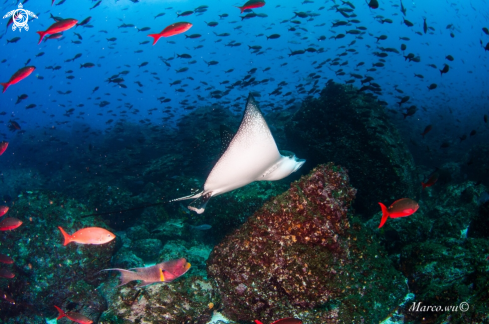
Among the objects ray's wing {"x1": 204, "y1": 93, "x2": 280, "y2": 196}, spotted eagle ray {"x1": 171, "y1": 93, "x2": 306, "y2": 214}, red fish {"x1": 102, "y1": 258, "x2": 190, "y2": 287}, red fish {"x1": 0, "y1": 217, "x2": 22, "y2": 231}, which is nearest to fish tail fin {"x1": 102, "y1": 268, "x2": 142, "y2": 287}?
red fish {"x1": 102, "y1": 258, "x2": 190, "y2": 287}

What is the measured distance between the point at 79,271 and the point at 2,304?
132 cm

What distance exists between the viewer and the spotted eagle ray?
107 inches

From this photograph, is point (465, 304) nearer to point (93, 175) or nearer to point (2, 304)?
point (2, 304)

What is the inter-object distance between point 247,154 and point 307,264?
5.54ft

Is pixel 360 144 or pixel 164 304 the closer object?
pixel 164 304

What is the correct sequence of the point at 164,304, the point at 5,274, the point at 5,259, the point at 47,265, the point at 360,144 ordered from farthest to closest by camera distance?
the point at 360,144, the point at 47,265, the point at 5,259, the point at 5,274, the point at 164,304

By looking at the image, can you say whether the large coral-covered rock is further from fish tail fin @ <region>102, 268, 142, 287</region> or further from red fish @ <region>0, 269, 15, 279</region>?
red fish @ <region>0, 269, 15, 279</region>

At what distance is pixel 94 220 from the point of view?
602 centimetres

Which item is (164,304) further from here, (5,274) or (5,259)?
(5,259)

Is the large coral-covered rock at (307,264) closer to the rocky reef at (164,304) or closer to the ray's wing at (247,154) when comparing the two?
the rocky reef at (164,304)

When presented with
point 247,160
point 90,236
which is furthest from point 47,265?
point 247,160

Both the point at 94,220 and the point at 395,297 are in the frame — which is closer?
the point at 395,297

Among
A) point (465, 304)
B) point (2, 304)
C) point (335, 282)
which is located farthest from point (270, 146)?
point (2, 304)

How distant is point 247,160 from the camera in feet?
9.61
